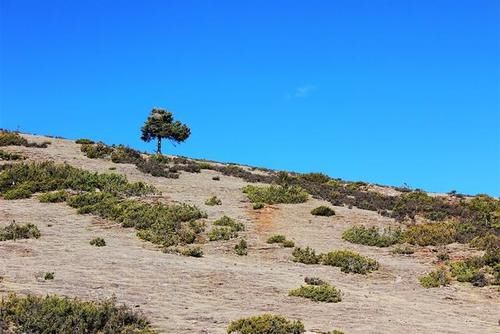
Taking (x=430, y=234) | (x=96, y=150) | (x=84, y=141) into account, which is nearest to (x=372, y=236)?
(x=430, y=234)

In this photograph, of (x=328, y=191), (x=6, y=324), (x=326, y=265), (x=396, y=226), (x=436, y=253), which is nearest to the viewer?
(x=6, y=324)

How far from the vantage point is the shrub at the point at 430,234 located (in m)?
28.2

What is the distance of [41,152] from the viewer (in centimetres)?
4350

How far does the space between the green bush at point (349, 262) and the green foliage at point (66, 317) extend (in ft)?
36.4

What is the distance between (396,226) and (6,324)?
22724 millimetres

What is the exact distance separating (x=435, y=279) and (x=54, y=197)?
2026 centimetres

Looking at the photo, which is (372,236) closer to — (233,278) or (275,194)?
(275,194)

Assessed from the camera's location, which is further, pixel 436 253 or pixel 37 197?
pixel 37 197

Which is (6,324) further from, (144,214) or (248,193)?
(248,193)

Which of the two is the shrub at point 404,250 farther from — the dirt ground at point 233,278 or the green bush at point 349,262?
the green bush at point 349,262

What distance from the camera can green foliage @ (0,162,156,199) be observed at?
111 ft

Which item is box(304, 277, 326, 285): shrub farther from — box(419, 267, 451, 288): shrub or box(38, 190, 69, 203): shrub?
box(38, 190, 69, 203): shrub

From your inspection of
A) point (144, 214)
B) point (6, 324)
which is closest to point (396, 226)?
point (144, 214)

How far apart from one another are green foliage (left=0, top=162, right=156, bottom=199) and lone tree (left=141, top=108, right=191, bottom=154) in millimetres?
34024
